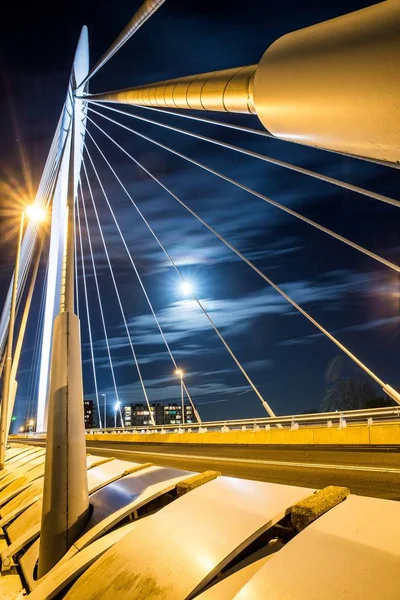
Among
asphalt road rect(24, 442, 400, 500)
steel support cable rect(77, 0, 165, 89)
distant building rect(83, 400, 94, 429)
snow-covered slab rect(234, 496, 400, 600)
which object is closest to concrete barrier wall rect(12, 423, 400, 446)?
asphalt road rect(24, 442, 400, 500)

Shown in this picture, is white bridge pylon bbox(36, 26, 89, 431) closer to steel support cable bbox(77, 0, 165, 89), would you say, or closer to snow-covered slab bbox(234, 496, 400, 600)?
steel support cable bbox(77, 0, 165, 89)

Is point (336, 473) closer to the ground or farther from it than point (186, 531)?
closer to the ground

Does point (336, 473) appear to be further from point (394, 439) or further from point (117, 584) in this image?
point (117, 584)

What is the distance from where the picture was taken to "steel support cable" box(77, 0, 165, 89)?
12.8m

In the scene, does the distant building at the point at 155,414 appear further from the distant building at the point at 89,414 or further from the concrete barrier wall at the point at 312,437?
the concrete barrier wall at the point at 312,437

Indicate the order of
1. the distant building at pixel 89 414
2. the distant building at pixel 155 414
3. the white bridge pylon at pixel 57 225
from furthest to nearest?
the distant building at pixel 155 414, the distant building at pixel 89 414, the white bridge pylon at pixel 57 225

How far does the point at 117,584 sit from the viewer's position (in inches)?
144

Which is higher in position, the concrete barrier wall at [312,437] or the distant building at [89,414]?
the distant building at [89,414]

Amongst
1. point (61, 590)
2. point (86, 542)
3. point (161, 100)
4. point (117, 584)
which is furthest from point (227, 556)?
point (161, 100)

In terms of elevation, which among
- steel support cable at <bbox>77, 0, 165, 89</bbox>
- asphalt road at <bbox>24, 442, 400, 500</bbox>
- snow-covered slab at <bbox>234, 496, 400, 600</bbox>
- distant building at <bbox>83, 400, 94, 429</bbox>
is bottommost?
asphalt road at <bbox>24, 442, 400, 500</bbox>

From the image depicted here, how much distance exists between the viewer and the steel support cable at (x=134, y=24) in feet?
42.1

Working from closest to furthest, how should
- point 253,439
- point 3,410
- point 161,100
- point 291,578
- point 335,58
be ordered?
point 335,58, point 291,578, point 161,100, point 3,410, point 253,439

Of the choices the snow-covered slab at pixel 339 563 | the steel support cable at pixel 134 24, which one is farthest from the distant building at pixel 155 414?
the snow-covered slab at pixel 339 563

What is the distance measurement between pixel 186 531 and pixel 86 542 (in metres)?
1.65
